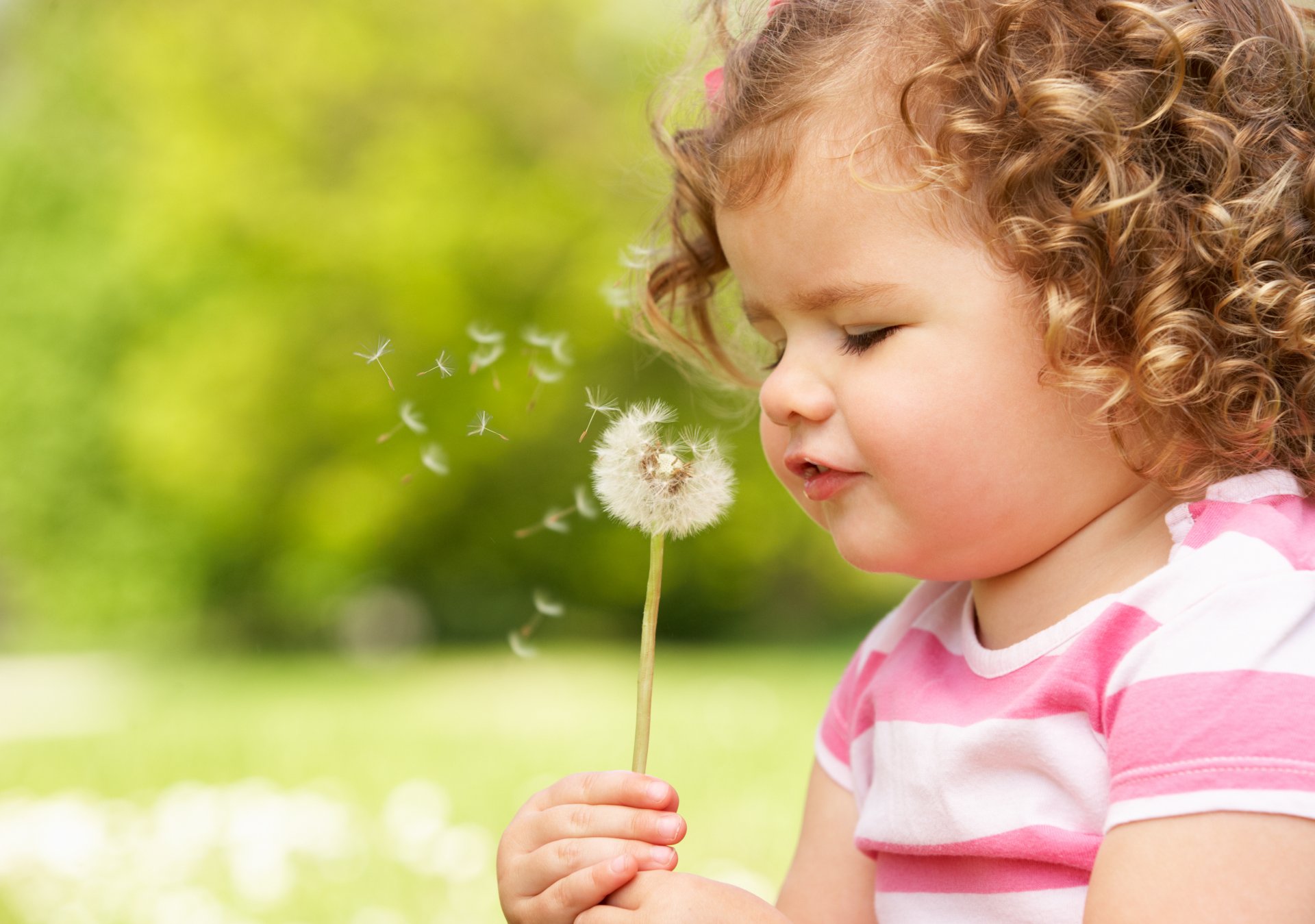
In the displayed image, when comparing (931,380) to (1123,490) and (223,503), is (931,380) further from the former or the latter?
(223,503)

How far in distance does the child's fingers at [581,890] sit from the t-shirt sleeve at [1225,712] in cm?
39

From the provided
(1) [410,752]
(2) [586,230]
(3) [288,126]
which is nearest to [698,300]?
(1) [410,752]

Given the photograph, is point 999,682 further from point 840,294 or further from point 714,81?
point 714,81

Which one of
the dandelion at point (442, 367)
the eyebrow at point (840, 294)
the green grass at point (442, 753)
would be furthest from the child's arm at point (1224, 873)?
the green grass at point (442, 753)

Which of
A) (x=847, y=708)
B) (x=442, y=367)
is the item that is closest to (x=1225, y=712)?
(x=847, y=708)

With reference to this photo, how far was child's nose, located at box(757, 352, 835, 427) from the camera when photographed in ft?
3.87

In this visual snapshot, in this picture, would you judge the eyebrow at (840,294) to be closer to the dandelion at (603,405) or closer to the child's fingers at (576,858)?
the dandelion at (603,405)

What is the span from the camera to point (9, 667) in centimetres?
939

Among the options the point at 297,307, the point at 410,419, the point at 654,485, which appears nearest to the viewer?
the point at 654,485

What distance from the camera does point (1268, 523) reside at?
108 cm

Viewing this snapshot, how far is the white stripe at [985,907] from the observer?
1.14 metres

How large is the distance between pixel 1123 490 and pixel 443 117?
10003 mm

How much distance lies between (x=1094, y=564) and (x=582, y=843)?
516 millimetres

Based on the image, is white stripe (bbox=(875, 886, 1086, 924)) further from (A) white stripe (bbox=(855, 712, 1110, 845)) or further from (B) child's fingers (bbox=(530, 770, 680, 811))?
(B) child's fingers (bbox=(530, 770, 680, 811))
